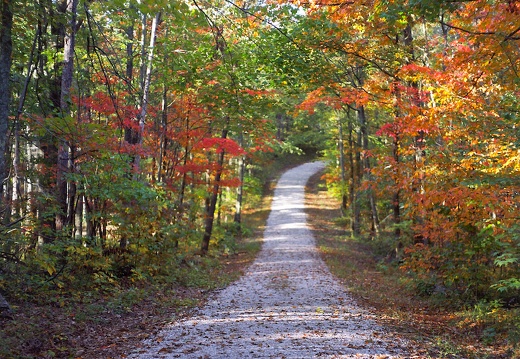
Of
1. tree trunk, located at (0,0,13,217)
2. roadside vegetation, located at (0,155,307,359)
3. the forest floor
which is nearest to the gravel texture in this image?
the forest floor

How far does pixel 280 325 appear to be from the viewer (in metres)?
7.20

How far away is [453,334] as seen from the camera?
23.6 ft

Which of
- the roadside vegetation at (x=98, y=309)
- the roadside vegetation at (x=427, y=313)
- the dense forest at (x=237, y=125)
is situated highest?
the dense forest at (x=237, y=125)

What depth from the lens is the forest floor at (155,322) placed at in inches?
222

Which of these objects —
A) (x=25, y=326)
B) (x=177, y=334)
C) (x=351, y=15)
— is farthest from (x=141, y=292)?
(x=351, y=15)

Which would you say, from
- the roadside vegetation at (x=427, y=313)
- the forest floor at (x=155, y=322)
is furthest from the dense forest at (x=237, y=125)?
the forest floor at (x=155, y=322)

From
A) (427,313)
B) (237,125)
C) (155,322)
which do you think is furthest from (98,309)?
(237,125)

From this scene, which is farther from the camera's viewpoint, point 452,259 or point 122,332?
point 452,259

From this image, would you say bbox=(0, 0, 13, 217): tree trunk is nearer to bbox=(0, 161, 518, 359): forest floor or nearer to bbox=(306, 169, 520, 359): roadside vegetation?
bbox=(0, 161, 518, 359): forest floor

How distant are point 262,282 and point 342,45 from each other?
21.8ft

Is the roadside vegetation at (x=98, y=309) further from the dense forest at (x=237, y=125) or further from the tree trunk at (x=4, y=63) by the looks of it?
the tree trunk at (x=4, y=63)

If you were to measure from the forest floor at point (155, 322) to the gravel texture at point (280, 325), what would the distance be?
36cm

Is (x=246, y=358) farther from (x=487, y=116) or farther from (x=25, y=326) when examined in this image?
(x=487, y=116)

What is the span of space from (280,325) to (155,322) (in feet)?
7.20
